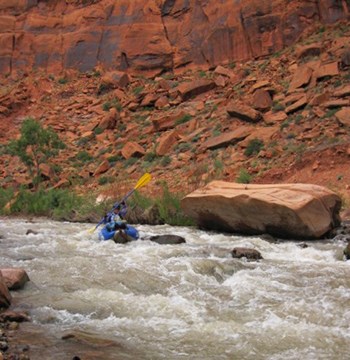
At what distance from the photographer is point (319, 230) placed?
9.84 metres

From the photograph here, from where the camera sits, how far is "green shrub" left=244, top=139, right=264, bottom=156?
687 inches

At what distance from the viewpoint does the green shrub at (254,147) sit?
1744cm

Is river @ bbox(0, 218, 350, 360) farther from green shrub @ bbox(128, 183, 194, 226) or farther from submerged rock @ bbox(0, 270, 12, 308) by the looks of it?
green shrub @ bbox(128, 183, 194, 226)

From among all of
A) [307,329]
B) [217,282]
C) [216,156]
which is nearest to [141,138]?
[216,156]

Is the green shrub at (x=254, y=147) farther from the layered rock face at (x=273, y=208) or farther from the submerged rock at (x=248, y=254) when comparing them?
the submerged rock at (x=248, y=254)

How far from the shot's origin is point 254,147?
17.6m

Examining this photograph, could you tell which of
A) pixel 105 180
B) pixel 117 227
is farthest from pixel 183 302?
pixel 105 180

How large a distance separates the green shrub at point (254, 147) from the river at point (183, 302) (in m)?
8.35

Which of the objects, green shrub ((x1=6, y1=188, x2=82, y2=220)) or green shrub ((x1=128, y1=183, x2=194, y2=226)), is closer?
green shrub ((x1=128, y1=183, x2=194, y2=226))

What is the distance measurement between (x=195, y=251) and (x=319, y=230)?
2.70 meters

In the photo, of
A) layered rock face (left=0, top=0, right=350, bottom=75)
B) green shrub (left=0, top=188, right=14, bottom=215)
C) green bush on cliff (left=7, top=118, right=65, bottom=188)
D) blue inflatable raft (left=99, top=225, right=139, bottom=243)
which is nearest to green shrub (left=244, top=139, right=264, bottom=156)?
green bush on cliff (left=7, top=118, right=65, bottom=188)

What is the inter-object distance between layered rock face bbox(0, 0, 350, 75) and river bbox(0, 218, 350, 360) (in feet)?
60.9

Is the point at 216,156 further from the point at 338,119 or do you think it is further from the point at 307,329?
the point at 307,329

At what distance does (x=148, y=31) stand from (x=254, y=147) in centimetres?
1515
